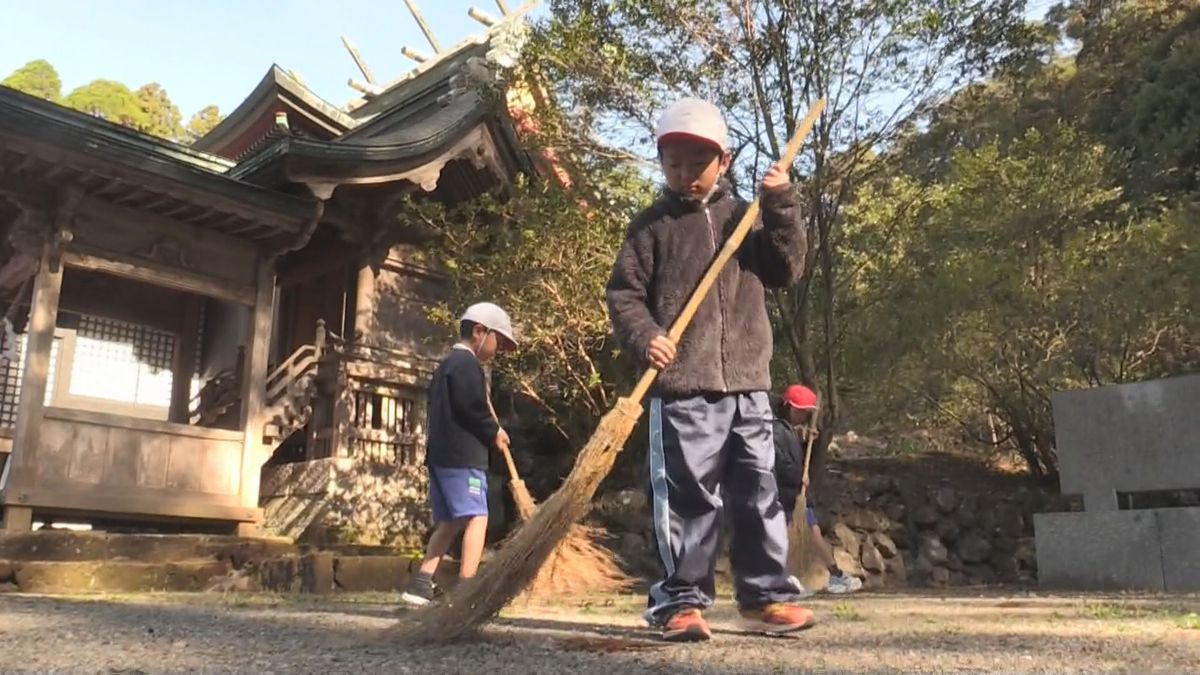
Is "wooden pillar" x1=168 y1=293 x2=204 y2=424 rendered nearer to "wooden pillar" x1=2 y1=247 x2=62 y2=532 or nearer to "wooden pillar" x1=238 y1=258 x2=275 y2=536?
"wooden pillar" x1=238 y1=258 x2=275 y2=536

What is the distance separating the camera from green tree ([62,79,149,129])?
24719mm

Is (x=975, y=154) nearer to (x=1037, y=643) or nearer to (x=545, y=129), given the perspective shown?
(x=545, y=129)

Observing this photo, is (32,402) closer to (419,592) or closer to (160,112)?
(419,592)

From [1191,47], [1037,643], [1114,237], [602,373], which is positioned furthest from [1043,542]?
[1191,47]

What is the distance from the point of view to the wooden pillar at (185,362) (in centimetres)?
1052

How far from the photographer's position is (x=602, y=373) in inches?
353

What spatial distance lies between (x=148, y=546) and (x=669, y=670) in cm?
626

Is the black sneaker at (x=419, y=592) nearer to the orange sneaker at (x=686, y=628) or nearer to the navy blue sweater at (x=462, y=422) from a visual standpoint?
the navy blue sweater at (x=462, y=422)

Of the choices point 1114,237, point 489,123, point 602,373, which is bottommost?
point 602,373

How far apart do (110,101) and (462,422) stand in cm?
2533

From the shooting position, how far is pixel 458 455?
473cm

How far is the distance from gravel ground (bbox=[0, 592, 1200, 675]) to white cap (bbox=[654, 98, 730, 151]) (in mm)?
1615

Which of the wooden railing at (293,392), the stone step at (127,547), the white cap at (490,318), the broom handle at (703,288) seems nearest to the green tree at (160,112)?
the wooden railing at (293,392)

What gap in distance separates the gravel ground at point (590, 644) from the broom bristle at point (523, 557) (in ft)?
0.30
